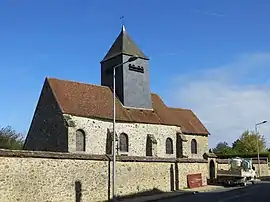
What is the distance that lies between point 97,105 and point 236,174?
13.7 metres

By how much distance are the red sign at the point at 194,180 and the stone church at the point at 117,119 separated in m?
5.48

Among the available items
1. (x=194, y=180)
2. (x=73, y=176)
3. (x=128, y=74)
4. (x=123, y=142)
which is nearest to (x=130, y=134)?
(x=123, y=142)

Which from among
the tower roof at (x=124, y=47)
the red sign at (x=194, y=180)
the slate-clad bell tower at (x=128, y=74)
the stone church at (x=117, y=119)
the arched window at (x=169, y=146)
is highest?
the tower roof at (x=124, y=47)

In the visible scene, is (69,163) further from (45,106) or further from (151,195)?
(45,106)

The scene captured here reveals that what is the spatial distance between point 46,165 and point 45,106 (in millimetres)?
13709

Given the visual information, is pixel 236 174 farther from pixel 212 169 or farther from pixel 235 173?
pixel 212 169

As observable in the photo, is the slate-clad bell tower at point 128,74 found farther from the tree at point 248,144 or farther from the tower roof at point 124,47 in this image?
the tree at point 248,144

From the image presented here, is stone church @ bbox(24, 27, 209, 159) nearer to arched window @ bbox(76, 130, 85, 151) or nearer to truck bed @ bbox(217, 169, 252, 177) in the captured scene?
arched window @ bbox(76, 130, 85, 151)

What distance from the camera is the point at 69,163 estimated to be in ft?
74.0

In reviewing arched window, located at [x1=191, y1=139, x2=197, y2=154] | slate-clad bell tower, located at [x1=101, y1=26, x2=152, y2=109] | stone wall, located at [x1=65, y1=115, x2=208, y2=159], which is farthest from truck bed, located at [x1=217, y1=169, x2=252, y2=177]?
slate-clad bell tower, located at [x1=101, y1=26, x2=152, y2=109]

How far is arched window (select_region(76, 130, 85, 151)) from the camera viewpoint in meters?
32.5

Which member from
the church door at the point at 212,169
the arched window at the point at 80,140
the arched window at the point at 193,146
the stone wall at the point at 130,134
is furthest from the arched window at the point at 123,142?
the arched window at the point at 193,146

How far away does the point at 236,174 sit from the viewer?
1384 inches

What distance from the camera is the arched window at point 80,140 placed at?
32.5 m
